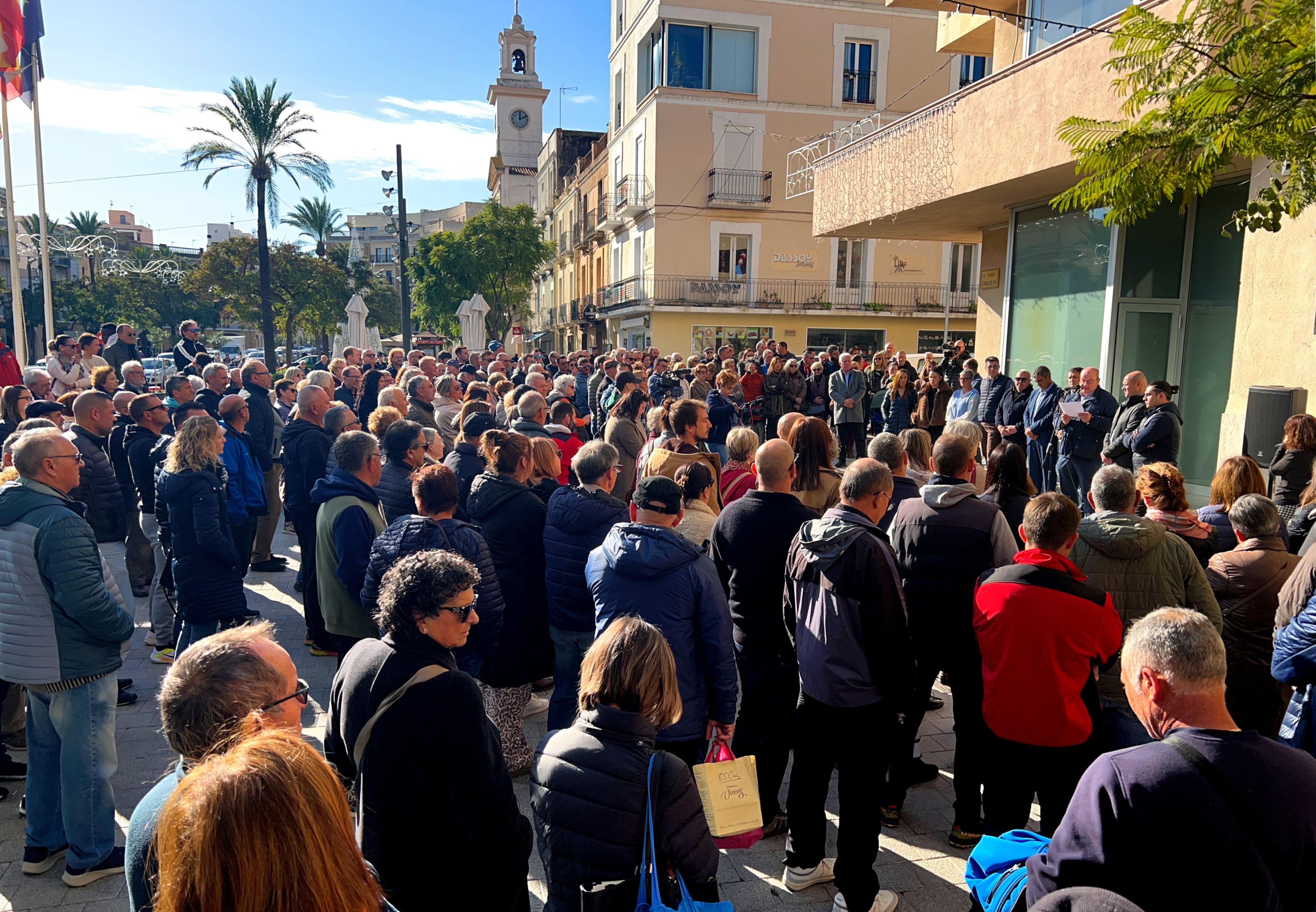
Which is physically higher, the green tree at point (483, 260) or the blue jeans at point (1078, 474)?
the green tree at point (483, 260)

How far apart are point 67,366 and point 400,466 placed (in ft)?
29.8

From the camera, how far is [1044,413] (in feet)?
33.2

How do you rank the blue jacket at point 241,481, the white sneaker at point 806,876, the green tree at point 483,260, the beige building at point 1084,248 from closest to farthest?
the white sneaker at point 806,876, the blue jacket at point 241,481, the beige building at point 1084,248, the green tree at point 483,260

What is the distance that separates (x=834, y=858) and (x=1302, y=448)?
4.41m

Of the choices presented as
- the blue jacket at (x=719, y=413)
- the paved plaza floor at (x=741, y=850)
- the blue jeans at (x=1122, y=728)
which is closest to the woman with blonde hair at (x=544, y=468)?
the paved plaza floor at (x=741, y=850)

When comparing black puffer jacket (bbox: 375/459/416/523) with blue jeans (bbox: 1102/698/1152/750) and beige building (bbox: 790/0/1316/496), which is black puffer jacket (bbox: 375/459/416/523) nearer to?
blue jeans (bbox: 1102/698/1152/750)

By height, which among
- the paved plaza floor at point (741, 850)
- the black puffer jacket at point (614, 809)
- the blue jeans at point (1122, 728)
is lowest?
the paved plaza floor at point (741, 850)

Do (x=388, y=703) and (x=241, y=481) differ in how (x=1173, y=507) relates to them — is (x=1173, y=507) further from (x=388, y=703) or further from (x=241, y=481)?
(x=241, y=481)

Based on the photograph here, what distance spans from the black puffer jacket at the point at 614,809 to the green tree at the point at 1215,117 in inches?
181

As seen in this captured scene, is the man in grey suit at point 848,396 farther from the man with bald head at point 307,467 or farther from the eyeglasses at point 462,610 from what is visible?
the eyeglasses at point 462,610

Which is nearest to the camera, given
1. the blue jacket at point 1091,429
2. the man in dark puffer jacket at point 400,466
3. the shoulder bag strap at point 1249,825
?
the shoulder bag strap at point 1249,825

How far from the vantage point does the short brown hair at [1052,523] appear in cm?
323

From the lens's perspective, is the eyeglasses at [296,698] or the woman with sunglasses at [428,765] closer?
the eyeglasses at [296,698]

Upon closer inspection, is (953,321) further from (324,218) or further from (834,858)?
(324,218)
